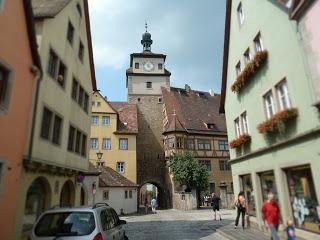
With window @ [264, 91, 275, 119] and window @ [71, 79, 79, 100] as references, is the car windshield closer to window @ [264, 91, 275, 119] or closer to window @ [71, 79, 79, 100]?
window @ [264, 91, 275, 119]

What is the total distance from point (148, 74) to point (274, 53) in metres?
40.3

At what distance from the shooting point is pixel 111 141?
39094mm

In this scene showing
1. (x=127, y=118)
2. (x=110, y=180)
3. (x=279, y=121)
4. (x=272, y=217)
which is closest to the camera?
(x=272, y=217)

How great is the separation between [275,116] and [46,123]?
32.4ft

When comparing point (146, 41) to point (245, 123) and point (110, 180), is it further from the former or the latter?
point (245, 123)

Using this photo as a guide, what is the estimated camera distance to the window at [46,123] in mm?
13173

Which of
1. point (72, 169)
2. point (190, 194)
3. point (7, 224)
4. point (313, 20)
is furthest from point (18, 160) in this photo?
point (190, 194)

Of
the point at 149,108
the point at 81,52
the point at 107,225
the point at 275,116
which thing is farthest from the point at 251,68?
the point at 149,108

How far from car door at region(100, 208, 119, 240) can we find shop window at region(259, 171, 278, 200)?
6727 millimetres

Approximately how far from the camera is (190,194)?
33.7 meters

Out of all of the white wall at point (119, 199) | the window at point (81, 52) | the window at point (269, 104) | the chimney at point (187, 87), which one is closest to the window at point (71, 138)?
the window at point (81, 52)

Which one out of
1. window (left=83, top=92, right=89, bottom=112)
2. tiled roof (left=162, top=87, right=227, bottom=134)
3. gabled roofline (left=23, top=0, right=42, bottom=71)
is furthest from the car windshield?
tiled roof (left=162, top=87, right=227, bottom=134)

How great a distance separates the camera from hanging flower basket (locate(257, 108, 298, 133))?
9.70 metres

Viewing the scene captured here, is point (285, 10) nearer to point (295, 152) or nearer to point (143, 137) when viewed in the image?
point (295, 152)
